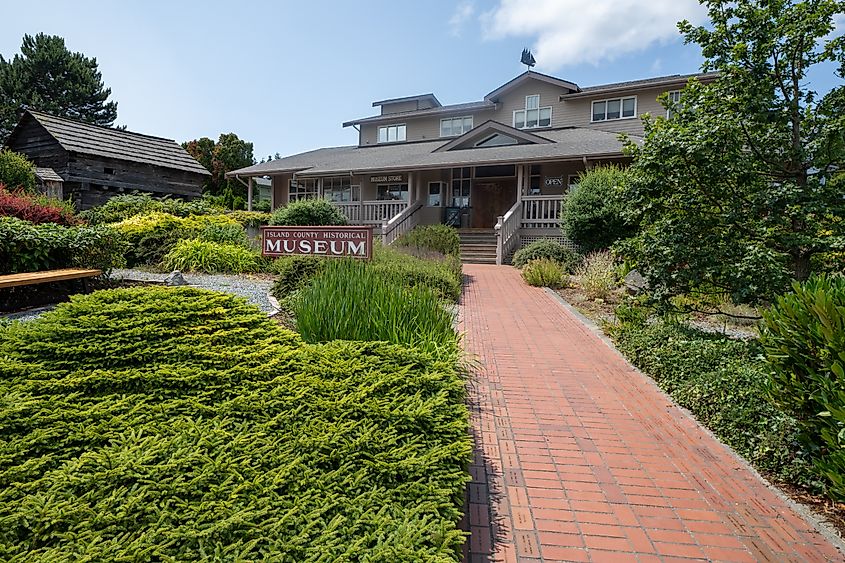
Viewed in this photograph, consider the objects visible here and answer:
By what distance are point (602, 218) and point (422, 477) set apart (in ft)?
44.2

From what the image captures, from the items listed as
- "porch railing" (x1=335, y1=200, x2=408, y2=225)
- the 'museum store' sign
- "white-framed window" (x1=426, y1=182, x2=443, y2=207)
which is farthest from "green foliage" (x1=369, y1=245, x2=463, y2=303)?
"white-framed window" (x1=426, y1=182, x2=443, y2=207)

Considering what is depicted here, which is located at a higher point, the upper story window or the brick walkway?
the upper story window

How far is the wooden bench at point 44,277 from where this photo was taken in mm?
6566

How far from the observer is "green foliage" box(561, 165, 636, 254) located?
14148 mm

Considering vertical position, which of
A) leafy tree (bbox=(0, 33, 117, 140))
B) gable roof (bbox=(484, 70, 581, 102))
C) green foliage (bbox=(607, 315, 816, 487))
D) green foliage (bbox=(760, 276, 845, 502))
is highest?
leafy tree (bbox=(0, 33, 117, 140))

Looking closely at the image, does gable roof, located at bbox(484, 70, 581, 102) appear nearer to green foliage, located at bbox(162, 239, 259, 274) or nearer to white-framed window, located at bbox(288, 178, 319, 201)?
white-framed window, located at bbox(288, 178, 319, 201)

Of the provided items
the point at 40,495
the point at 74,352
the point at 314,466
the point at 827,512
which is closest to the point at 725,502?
the point at 827,512

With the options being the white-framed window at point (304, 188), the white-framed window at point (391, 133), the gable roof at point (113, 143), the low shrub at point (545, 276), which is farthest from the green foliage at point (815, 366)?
the white-framed window at point (391, 133)

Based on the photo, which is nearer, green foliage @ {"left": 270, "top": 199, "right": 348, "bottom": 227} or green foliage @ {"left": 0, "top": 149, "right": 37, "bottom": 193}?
green foliage @ {"left": 270, "top": 199, "right": 348, "bottom": 227}

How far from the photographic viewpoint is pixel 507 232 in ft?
56.1

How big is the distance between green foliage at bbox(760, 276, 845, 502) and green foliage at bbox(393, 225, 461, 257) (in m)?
10.4

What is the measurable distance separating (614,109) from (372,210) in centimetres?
1265

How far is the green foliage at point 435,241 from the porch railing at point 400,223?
2.42 meters

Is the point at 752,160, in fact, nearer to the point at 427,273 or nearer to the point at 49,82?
the point at 427,273
